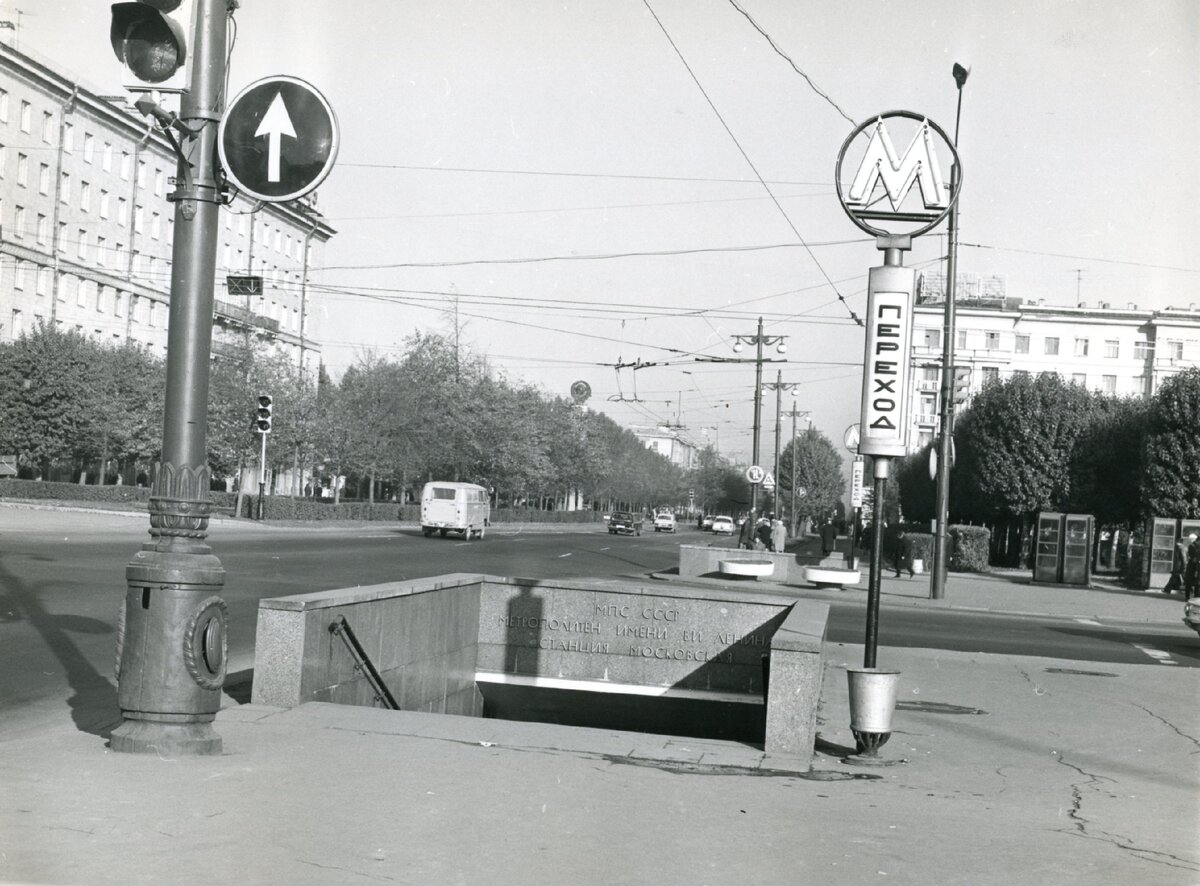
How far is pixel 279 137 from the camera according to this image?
23.5 feet

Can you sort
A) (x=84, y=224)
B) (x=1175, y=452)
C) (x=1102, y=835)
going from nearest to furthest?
(x=1102, y=835), (x=1175, y=452), (x=84, y=224)

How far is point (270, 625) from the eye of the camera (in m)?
8.68

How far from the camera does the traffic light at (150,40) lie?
6.82 m

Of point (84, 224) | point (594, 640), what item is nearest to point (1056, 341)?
point (84, 224)

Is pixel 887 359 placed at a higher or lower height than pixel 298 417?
lower

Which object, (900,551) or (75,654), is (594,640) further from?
(900,551)

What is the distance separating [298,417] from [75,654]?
45.0m

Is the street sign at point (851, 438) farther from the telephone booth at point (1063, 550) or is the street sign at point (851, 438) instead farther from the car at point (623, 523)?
the car at point (623, 523)

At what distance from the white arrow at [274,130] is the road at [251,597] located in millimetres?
4132

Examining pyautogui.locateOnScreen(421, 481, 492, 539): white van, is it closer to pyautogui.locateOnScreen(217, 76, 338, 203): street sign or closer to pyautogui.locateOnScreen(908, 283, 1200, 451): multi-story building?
pyautogui.locateOnScreen(217, 76, 338, 203): street sign

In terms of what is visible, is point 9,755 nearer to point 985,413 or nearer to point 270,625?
point 270,625

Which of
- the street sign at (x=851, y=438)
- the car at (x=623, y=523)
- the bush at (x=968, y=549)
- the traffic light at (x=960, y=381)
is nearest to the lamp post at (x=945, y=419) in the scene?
the traffic light at (x=960, y=381)


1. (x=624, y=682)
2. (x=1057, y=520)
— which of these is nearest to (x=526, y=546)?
(x=1057, y=520)

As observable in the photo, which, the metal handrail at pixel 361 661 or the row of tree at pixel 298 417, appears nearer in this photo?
the metal handrail at pixel 361 661
